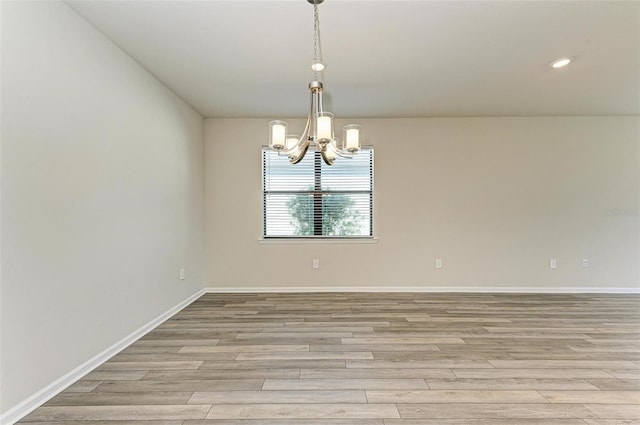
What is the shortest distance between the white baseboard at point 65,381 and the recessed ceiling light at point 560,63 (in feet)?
14.6

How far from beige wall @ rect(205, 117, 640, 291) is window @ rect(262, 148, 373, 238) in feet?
0.55

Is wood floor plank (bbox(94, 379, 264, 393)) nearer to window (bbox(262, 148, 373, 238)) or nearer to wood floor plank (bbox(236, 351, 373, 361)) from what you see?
wood floor plank (bbox(236, 351, 373, 361))

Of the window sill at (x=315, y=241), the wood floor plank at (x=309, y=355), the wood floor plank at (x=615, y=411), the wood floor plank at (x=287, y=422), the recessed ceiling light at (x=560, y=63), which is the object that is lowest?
the wood floor plank at (x=615, y=411)

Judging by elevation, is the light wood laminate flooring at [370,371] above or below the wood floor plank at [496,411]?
above

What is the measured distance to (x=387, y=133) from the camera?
4.29 metres

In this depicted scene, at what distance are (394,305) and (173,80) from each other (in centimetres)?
349

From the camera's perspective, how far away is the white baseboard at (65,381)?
1.61m

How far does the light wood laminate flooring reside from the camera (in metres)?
1.66

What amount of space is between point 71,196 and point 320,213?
2.88 metres

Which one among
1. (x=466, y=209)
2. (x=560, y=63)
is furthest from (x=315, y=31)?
(x=466, y=209)

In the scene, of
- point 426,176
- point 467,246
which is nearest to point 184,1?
point 426,176

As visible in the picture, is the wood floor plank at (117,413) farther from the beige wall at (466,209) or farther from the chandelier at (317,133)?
the beige wall at (466,209)

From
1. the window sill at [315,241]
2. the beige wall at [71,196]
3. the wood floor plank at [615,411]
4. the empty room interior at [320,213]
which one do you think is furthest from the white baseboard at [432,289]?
the wood floor plank at [615,411]

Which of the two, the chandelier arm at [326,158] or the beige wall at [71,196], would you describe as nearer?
the beige wall at [71,196]
